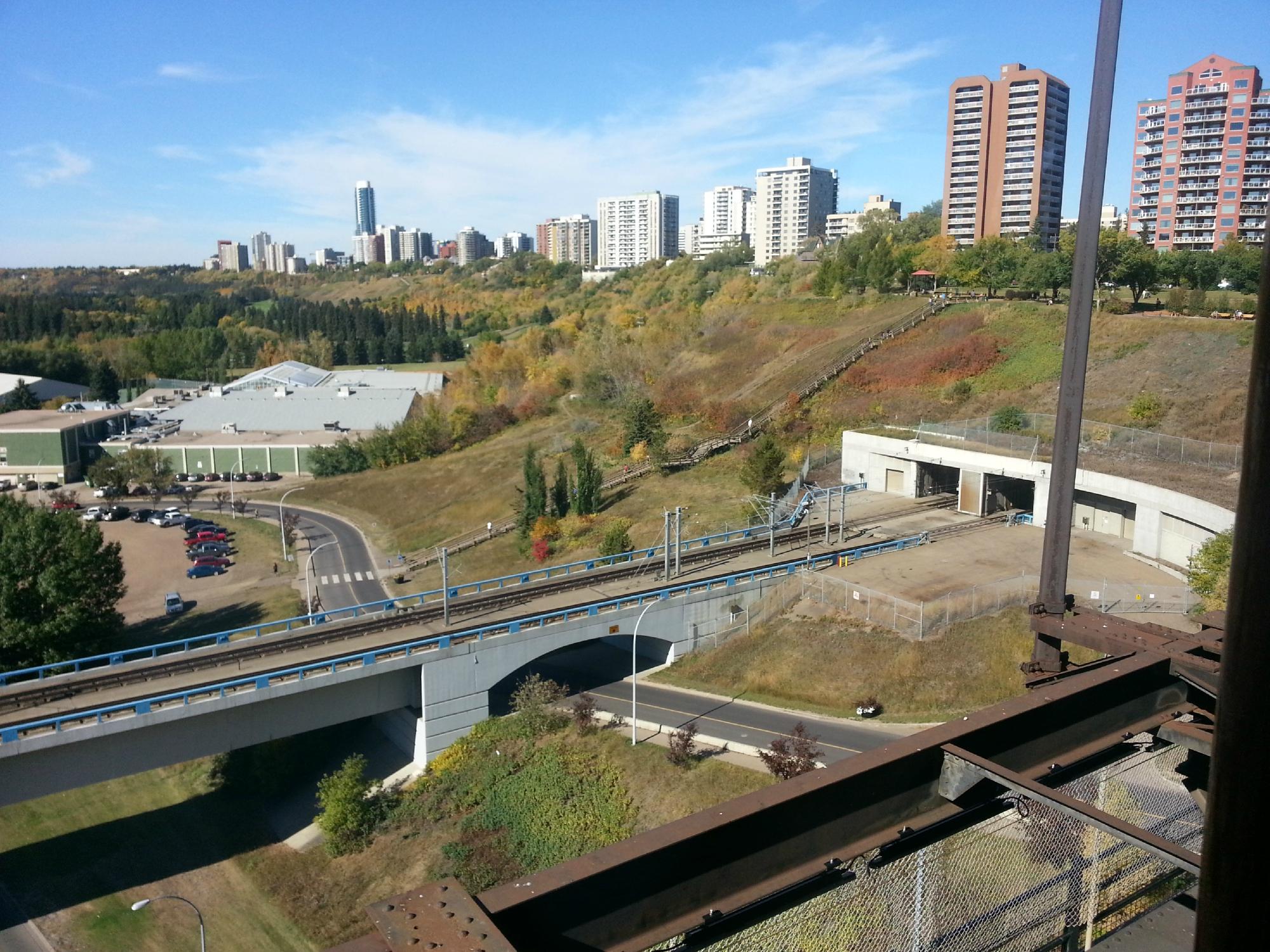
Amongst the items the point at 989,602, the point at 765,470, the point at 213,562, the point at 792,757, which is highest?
the point at 765,470

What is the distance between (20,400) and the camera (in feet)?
312

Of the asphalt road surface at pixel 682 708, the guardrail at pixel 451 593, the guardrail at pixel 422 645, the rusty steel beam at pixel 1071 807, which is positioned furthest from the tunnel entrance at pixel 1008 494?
the rusty steel beam at pixel 1071 807

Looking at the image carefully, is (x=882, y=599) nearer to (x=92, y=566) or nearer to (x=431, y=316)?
(x=92, y=566)

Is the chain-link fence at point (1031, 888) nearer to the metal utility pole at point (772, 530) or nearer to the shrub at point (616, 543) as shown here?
the metal utility pole at point (772, 530)

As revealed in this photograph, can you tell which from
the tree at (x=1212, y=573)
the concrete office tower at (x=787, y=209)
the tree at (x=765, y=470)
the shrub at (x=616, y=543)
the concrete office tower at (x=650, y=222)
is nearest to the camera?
the tree at (x=1212, y=573)

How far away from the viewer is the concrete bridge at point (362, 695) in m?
23.1

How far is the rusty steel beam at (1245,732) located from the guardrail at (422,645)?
83.4ft

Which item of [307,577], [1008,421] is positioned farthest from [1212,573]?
[307,577]

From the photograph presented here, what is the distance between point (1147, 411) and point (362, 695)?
36.7m

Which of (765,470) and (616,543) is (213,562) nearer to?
(616,543)

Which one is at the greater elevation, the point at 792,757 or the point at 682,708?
the point at 792,757

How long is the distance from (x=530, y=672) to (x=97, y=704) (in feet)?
42.9

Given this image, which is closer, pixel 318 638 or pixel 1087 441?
pixel 318 638

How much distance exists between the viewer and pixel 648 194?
19500 cm
